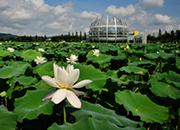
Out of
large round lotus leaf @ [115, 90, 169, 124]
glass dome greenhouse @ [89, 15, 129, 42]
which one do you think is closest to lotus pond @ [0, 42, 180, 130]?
large round lotus leaf @ [115, 90, 169, 124]

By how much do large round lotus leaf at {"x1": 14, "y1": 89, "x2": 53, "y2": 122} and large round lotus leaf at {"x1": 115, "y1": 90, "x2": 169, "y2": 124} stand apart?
0.60 meters

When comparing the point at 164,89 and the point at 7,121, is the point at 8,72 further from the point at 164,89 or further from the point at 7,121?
the point at 164,89

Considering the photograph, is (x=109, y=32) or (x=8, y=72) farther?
(x=109, y=32)

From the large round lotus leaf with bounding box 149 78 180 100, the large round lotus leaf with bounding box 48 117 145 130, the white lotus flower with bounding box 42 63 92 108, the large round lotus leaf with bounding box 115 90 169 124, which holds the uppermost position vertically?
the white lotus flower with bounding box 42 63 92 108

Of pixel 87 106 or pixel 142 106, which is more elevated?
pixel 87 106

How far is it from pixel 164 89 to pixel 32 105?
128 cm

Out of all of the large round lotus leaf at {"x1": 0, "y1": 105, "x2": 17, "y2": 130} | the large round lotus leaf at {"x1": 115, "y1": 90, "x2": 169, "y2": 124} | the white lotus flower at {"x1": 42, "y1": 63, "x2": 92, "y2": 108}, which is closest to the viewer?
the white lotus flower at {"x1": 42, "y1": 63, "x2": 92, "y2": 108}

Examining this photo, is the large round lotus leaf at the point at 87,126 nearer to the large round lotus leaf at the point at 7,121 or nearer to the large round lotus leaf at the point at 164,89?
the large round lotus leaf at the point at 7,121

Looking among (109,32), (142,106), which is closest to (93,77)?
(142,106)

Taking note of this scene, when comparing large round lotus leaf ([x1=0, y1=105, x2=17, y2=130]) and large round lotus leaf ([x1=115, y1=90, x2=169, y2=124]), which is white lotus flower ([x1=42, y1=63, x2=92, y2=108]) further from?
large round lotus leaf ([x1=115, y1=90, x2=169, y2=124])

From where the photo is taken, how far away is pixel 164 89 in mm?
1468

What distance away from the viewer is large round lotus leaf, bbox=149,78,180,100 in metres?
1.38

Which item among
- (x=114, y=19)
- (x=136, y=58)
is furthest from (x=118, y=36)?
(x=136, y=58)

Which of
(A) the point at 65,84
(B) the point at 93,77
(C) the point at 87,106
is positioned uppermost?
(A) the point at 65,84
